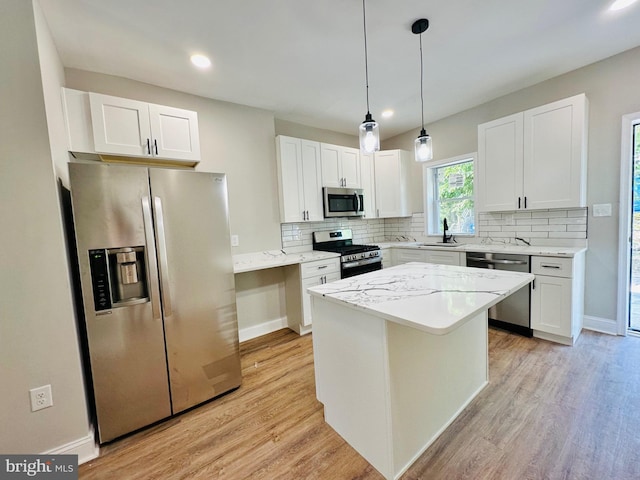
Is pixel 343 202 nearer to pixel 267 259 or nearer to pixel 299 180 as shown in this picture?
pixel 299 180

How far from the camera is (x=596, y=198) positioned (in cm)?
267

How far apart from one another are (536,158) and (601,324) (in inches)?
73.3

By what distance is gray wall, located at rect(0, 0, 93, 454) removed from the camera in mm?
1374

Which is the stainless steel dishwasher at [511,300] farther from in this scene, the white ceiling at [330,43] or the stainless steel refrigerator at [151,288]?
the stainless steel refrigerator at [151,288]

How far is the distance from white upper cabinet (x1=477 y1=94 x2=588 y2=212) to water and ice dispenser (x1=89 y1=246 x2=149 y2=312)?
360 centimetres

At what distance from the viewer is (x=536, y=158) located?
2773 mm

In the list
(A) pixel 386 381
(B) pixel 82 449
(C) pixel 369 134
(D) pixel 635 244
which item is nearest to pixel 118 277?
(B) pixel 82 449

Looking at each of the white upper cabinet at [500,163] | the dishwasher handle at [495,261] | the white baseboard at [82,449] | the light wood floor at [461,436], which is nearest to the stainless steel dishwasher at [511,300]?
the dishwasher handle at [495,261]

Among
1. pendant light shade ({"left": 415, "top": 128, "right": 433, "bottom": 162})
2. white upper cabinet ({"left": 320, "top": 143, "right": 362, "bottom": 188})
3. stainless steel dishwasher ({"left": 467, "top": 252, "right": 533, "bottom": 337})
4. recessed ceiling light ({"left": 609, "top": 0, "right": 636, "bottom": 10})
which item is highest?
recessed ceiling light ({"left": 609, "top": 0, "right": 636, "bottom": 10})

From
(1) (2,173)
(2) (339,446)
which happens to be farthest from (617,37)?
(1) (2,173)

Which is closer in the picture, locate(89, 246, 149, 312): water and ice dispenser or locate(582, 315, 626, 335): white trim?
locate(89, 246, 149, 312): water and ice dispenser

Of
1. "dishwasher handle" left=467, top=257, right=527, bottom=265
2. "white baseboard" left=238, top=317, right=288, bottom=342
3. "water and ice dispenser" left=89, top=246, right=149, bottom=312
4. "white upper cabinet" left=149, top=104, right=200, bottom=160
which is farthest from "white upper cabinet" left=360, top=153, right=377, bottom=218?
"water and ice dispenser" left=89, top=246, right=149, bottom=312

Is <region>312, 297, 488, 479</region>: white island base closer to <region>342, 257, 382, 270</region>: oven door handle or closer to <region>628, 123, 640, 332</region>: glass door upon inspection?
<region>342, 257, 382, 270</region>: oven door handle

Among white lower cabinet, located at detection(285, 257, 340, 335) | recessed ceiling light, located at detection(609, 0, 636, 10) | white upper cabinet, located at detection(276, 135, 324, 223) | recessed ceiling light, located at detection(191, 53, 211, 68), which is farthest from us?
white upper cabinet, located at detection(276, 135, 324, 223)
